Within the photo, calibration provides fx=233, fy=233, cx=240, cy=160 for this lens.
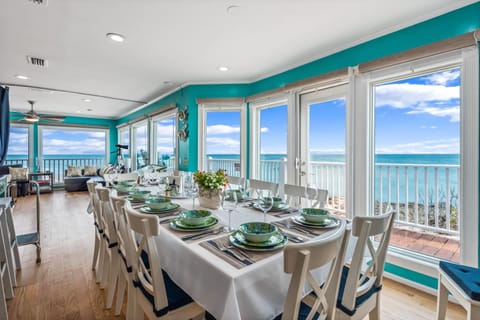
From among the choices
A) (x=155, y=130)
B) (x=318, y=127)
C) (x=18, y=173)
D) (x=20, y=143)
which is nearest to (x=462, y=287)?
(x=318, y=127)

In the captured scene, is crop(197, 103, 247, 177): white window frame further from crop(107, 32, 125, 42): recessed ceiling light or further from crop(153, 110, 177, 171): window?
crop(107, 32, 125, 42): recessed ceiling light

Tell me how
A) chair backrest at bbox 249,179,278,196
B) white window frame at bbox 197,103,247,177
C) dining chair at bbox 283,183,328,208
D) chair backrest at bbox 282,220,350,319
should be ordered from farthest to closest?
white window frame at bbox 197,103,247,177 < chair backrest at bbox 249,179,278,196 < dining chair at bbox 283,183,328,208 < chair backrest at bbox 282,220,350,319

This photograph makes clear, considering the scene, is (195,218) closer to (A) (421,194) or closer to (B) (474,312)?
(B) (474,312)

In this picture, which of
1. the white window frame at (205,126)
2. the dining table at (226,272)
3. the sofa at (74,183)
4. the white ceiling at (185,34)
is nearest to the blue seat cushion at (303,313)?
the dining table at (226,272)

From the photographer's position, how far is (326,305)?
952 mm

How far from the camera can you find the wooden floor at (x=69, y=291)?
5.85ft

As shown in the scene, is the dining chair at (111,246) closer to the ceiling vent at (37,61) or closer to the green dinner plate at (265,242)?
the green dinner plate at (265,242)

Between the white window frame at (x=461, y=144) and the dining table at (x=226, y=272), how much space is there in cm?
141

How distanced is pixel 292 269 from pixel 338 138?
2900 millimetres

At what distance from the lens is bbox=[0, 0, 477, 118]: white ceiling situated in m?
1.94

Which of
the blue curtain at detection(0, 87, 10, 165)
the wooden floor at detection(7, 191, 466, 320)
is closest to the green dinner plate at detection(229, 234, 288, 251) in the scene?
the wooden floor at detection(7, 191, 466, 320)

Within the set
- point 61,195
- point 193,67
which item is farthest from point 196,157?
point 61,195

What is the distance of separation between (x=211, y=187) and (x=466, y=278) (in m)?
1.57

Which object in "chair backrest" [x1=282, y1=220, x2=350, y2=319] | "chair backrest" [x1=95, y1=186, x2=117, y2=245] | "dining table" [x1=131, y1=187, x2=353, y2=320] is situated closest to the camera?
"chair backrest" [x1=282, y1=220, x2=350, y2=319]
